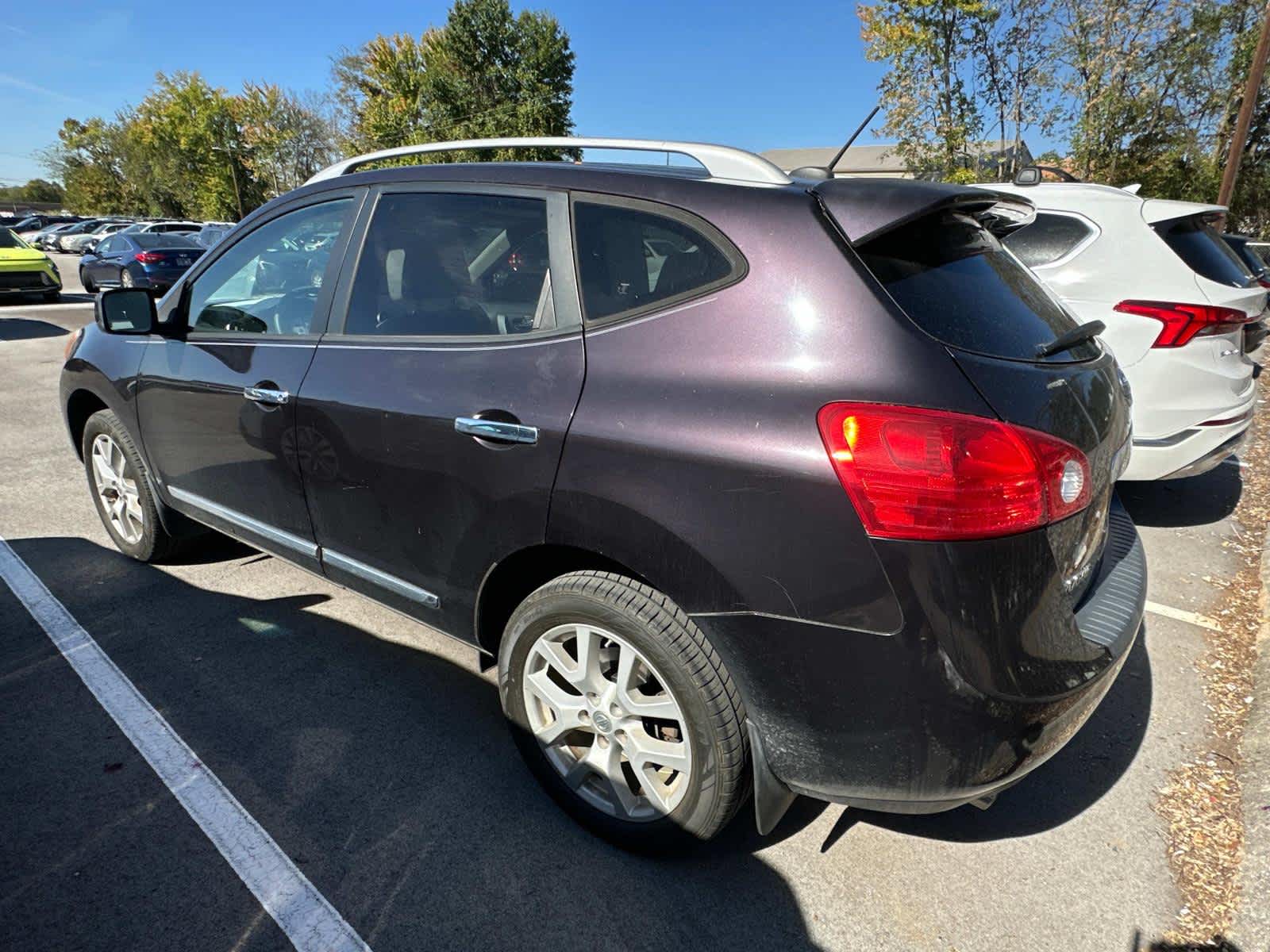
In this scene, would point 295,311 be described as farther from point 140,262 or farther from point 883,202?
point 140,262

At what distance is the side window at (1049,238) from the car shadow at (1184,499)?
1.84 meters

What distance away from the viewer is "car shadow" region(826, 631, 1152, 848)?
7.69 ft

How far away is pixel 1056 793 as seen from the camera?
8.23 ft

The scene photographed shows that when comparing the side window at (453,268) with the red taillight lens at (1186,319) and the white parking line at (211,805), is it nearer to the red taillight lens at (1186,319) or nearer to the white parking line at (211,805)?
the white parking line at (211,805)

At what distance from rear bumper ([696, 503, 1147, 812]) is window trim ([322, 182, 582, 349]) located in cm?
93

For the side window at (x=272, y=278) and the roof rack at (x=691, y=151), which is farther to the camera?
the side window at (x=272, y=278)

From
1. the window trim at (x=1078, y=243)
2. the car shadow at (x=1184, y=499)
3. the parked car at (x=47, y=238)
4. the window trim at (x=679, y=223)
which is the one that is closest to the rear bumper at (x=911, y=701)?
the window trim at (x=679, y=223)

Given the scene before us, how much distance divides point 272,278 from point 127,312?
2.48 feet

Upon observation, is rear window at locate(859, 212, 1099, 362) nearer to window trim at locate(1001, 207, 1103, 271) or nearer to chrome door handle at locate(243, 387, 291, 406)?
chrome door handle at locate(243, 387, 291, 406)

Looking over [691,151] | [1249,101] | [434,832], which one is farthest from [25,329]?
[1249,101]

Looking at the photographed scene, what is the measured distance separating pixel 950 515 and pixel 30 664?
343 cm

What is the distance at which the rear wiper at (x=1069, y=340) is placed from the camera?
6.37 feet

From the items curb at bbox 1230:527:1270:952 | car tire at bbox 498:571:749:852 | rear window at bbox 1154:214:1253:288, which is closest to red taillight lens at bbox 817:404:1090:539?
car tire at bbox 498:571:749:852

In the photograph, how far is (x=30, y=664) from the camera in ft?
9.86
